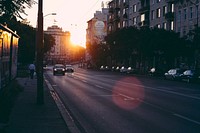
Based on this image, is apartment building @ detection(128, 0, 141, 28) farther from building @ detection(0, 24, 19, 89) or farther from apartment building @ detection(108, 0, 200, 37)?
building @ detection(0, 24, 19, 89)

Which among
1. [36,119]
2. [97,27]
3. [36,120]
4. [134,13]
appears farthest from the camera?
[97,27]

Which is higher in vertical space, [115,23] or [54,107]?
[115,23]

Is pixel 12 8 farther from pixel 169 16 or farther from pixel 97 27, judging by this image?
pixel 97 27

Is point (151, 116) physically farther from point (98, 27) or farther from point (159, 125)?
point (98, 27)

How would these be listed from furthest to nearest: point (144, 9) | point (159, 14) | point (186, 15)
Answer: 1. point (144, 9)
2. point (159, 14)
3. point (186, 15)

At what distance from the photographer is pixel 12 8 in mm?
11539

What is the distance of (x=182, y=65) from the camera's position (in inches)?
2349

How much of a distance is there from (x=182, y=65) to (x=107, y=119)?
159 ft

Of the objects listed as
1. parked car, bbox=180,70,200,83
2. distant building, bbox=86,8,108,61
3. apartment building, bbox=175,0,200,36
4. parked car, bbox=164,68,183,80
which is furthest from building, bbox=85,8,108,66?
parked car, bbox=180,70,200,83

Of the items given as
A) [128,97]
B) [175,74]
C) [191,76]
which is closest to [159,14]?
[175,74]

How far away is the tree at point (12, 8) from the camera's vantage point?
11.3 metres

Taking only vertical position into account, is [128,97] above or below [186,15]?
below

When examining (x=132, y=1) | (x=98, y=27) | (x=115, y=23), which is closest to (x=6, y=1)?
(x=132, y=1)

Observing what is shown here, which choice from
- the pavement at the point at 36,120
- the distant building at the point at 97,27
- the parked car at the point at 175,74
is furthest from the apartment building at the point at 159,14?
the pavement at the point at 36,120
